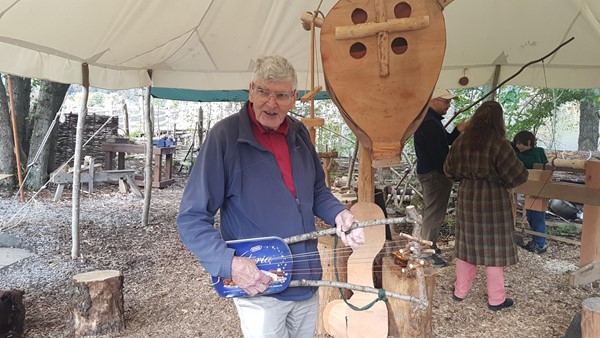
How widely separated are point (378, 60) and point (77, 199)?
11.9 feet

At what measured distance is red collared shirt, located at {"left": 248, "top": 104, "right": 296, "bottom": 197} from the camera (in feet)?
5.28

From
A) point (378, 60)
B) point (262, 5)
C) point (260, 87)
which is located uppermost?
point (262, 5)

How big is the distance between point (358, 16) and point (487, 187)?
72.4 inches

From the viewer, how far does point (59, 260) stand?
4.42 metres

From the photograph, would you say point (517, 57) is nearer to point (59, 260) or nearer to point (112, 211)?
point (59, 260)

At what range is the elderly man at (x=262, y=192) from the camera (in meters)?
1.49

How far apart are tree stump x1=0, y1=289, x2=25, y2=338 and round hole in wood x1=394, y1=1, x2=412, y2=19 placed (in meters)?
2.87

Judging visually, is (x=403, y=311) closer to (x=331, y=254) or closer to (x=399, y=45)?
(x=331, y=254)

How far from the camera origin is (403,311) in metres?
2.90

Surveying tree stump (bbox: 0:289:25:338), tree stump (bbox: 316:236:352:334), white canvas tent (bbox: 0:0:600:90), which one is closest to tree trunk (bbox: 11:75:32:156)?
white canvas tent (bbox: 0:0:600:90)

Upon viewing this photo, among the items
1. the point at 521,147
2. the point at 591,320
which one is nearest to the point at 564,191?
the point at 521,147

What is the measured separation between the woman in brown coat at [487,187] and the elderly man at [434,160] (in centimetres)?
77

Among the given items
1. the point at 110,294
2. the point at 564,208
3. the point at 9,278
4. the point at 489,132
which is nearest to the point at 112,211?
the point at 9,278

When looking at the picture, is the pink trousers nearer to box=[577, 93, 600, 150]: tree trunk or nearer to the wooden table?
the wooden table
